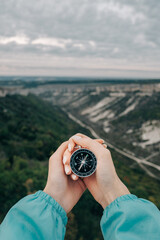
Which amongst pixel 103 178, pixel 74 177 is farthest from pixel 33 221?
pixel 103 178

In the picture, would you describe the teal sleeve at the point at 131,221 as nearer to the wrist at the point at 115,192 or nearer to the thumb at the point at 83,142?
the wrist at the point at 115,192

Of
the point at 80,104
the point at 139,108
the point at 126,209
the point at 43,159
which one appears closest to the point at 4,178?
the point at 43,159

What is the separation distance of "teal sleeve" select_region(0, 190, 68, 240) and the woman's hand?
81 centimetres

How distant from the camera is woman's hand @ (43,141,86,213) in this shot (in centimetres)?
420

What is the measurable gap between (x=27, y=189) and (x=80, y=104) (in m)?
138

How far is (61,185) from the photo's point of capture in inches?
173

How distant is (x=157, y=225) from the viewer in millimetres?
2674

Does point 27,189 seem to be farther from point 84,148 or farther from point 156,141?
point 156,141

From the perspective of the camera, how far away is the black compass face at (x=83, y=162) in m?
4.60

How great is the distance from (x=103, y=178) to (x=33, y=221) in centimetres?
198

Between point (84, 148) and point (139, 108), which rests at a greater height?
point (84, 148)

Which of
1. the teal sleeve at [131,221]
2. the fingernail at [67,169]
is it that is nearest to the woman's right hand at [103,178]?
the fingernail at [67,169]

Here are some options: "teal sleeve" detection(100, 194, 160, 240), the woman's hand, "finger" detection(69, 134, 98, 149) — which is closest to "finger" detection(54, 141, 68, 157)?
the woman's hand

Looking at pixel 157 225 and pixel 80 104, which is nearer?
pixel 157 225
